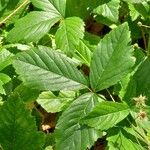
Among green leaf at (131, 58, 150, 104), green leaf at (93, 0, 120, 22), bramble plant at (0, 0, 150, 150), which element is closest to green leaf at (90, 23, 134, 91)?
bramble plant at (0, 0, 150, 150)

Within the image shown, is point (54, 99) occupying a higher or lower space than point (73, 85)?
lower

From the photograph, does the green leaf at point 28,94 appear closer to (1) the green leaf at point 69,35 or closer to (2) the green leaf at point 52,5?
(1) the green leaf at point 69,35

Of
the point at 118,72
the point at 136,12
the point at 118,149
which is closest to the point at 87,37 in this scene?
the point at 136,12

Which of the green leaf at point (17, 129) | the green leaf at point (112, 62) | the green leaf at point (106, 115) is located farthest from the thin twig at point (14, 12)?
the green leaf at point (17, 129)

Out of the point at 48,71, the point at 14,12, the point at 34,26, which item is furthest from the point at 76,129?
the point at 14,12

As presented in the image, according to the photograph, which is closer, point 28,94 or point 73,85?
point 73,85

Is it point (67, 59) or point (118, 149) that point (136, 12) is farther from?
point (118, 149)

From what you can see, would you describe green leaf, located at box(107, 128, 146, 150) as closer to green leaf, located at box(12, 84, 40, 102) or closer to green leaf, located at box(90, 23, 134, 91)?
green leaf, located at box(90, 23, 134, 91)

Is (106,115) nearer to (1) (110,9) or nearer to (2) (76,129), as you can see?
(2) (76,129)
